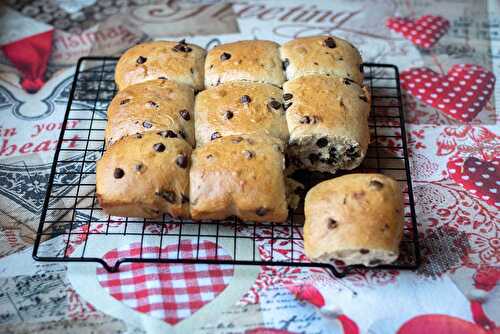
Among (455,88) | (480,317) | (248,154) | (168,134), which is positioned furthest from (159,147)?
(455,88)

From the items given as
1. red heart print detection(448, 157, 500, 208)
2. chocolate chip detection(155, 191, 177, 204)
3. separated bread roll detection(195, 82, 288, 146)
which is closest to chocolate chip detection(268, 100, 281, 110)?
separated bread roll detection(195, 82, 288, 146)

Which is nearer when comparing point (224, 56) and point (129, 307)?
point (129, 307)

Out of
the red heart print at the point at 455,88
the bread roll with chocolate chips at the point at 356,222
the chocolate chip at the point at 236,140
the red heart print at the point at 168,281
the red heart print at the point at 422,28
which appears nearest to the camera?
the bread roll with chocolate chips at the point at 356,222

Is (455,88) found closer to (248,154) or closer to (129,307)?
(248,154)

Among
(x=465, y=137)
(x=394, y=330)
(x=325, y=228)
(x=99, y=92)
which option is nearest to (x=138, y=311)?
(x=325, y=228)

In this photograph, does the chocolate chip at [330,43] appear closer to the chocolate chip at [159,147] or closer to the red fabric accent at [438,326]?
the chocolate chip at [159,147]

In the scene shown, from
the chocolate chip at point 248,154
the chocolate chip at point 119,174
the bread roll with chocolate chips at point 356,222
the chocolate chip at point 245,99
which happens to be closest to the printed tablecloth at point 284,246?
the bread roll with chocolate chips at point 356,222
